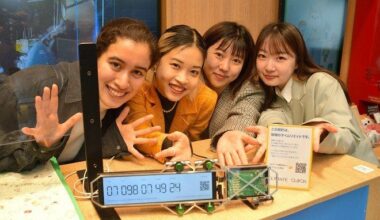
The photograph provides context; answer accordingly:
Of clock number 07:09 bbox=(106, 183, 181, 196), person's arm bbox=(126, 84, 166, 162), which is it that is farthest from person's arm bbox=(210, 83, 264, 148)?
clock number 07:09 bbox=(106, 183, 181, 196)

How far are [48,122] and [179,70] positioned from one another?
57 cm

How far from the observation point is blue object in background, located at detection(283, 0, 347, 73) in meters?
2.75

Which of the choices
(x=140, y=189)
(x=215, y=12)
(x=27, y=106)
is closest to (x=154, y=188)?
(x=140, y=189)

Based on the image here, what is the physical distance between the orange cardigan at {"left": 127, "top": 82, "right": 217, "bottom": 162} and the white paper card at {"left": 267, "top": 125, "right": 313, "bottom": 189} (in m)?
0.43

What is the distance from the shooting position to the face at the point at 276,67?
1439 mm

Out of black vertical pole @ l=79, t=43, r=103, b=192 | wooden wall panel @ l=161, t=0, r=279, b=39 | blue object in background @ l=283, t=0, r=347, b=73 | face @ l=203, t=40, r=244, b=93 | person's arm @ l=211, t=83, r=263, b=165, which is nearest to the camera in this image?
black vertical pole @ l=79, t=43, r=103, b=192

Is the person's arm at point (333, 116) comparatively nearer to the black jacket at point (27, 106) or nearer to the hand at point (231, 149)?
the hand at point (231, 149)

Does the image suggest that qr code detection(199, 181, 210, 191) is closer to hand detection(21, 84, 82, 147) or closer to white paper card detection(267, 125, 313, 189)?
white paper card detection(267, 125, 313, 189)

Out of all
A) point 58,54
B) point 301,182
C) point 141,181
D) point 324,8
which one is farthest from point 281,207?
point 324,8

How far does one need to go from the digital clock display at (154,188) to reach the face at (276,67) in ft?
2.36

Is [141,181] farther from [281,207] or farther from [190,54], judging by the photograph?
[190,54]

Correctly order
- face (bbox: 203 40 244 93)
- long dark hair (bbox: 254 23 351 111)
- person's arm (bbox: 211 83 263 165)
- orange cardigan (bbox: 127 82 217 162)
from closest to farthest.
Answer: person's arm (bbox: 211 83 263 165) → orange cardigan (bbox: 127 82 217 162) → long dark hair (bbox: 254 23 351 111) → face (bbox: 203 40 244 93)

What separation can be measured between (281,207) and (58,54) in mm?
651

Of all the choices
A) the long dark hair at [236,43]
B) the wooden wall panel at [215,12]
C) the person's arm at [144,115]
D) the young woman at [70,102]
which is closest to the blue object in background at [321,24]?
the wooden wall panel at [215,12]
